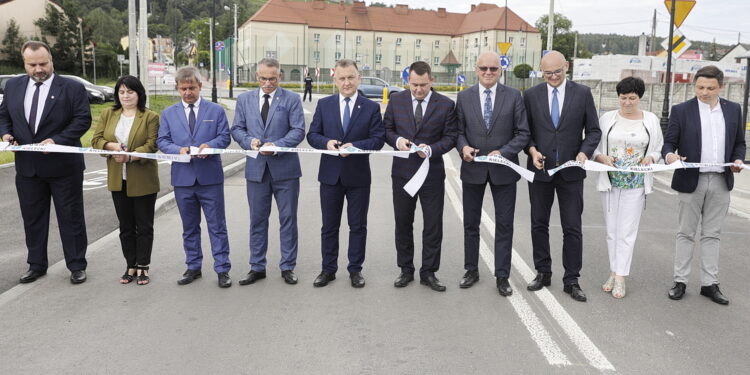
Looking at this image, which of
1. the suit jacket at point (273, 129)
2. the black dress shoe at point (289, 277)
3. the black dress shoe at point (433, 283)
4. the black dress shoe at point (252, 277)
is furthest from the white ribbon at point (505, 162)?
the black dress shoe at point (252, 277)

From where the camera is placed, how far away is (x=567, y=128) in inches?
228

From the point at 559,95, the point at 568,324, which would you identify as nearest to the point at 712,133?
the point at 559,95

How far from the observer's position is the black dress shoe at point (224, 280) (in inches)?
231

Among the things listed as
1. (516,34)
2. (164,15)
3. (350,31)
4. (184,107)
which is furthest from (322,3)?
(184,107)

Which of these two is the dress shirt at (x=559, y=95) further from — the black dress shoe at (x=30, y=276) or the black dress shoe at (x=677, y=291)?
the black dress shoe at (x=30, y=276)

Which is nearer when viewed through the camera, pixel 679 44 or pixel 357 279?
pixel 357 279

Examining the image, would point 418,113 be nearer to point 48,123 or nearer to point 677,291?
point 677,291

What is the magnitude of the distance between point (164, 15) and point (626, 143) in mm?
171757

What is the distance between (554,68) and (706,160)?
1.63m

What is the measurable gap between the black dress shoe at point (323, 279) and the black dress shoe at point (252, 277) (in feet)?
1.80

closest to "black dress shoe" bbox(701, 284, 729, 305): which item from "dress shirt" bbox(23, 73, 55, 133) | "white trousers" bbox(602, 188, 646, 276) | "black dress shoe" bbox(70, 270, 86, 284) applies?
"white trousers" bbox(602, 188, 646, 276)

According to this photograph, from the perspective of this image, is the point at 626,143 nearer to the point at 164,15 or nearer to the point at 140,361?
the point at 140,361

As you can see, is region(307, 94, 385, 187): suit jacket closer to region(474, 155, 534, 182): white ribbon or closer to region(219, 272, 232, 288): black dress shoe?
region(474, 155, 534, 182): white ribbon

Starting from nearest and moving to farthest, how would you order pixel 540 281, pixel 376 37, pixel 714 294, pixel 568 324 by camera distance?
pixel 568 324, pixel 714 294, pixel 540 281, pixel 376 37
